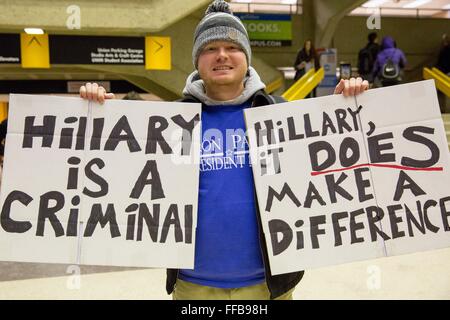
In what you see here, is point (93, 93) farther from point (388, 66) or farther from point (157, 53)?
point (388, 66)

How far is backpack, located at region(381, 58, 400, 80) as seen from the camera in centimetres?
643

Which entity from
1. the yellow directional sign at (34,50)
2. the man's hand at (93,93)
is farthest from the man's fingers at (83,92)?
the yellow directional sign at (34,50)

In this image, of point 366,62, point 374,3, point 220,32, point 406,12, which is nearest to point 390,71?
point 366,62

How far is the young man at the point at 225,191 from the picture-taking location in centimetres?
143

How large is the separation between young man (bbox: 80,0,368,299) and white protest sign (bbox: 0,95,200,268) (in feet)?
0.16

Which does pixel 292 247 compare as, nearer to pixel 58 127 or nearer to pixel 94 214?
pixel 94 214

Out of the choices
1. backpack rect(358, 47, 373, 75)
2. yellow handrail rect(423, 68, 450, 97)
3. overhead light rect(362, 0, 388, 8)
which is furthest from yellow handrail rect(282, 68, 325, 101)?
overhead light rect(362, 0, 388, 8)

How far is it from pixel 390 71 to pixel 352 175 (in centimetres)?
550

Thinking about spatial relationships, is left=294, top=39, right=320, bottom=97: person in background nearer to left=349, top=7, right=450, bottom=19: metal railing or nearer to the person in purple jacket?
the person in purple jacket

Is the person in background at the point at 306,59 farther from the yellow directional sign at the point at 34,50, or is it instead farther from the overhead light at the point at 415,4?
the overhead light at the point at 415,4

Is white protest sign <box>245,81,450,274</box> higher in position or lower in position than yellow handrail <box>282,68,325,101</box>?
lower

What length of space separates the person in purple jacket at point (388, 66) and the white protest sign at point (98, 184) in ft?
18.7

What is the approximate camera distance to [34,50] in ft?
20.4

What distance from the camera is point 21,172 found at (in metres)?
1.49
